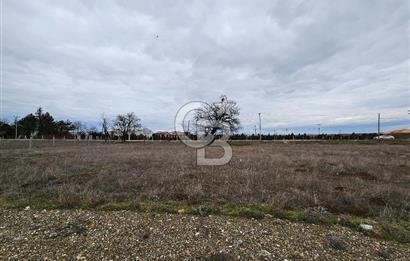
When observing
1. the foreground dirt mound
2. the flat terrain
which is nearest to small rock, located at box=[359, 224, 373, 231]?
the flat terrain

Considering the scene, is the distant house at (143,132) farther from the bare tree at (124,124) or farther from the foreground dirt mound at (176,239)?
the foreground dirt mound at (176,239)

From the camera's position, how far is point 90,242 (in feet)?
13.1

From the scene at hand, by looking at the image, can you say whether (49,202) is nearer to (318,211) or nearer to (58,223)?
(58,223)

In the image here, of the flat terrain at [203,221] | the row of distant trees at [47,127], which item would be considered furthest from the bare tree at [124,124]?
the flat terrain at [203,221]

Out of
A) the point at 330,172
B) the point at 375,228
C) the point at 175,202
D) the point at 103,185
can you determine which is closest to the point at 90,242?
the point at 175,202

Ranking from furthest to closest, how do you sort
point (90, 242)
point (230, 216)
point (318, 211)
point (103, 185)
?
A: 1. point (103, 185)
2. point (318, 211)
3. point (230, 216)
4. point (90, 242)

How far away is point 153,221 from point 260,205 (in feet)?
8.84

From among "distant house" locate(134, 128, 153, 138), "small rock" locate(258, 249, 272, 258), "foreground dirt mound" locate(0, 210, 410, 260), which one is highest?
"distant house" locate(134, 128, 153, 138)

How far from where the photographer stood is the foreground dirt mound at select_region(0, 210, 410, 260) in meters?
3.67

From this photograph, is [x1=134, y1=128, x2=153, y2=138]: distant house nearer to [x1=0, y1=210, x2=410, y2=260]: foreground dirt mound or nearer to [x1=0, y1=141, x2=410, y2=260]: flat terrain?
[x1=0, y1=141, x2=410, y2=260]: flat terrain

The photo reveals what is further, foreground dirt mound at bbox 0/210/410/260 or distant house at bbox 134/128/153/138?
distant house at bbox 134/128/153/138

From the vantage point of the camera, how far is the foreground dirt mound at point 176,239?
3.67 meters

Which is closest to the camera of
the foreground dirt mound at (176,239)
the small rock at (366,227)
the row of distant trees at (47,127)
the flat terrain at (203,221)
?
the foreground dirt mound at (176,239)

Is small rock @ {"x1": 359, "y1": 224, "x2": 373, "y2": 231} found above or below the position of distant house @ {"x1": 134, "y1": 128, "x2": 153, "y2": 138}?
below
